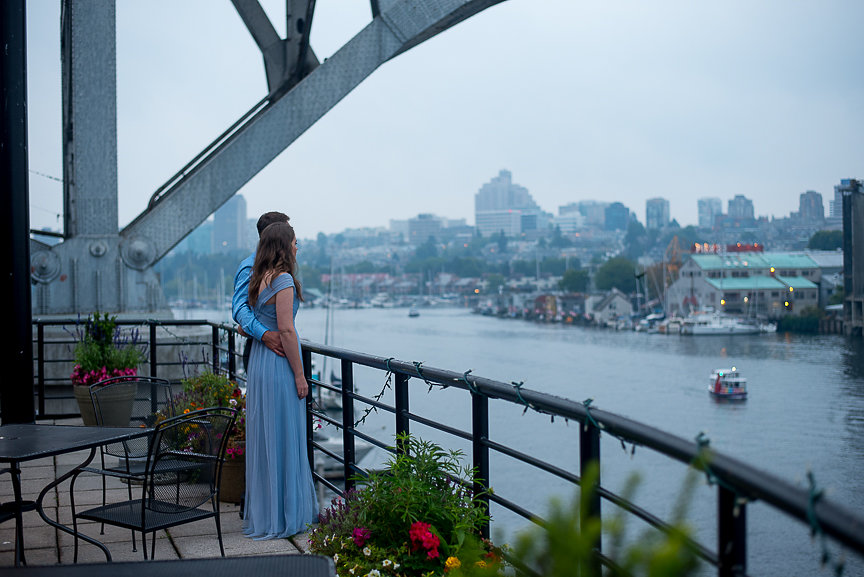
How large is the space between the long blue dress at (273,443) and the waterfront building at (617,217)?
153 meters

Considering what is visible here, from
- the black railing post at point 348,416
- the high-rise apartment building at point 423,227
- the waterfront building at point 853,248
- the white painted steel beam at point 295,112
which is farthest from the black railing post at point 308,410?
the high-rise apartment building at point 423,227

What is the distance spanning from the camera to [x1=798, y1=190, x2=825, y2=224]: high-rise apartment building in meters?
82.2

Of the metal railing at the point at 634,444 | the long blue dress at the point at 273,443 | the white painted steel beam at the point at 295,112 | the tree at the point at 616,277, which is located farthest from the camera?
the tree at the point at 616,277

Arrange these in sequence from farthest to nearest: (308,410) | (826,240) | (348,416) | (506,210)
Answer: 1. (506,210)
2. (826,240)
3. (308,410)
4. (348,416)

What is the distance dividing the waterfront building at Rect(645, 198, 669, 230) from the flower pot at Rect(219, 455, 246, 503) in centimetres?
13814

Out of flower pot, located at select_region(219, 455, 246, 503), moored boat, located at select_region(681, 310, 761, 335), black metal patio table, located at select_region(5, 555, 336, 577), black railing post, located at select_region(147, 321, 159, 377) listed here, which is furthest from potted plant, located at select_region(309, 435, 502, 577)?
moored boat, located at select_region(681, 310, 761, 335)

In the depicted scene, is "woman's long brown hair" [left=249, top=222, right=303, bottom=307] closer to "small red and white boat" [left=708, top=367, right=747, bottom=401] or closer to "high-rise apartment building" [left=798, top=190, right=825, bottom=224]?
"small red and white boat" [left=708, top=367, right=747, bottom=401]

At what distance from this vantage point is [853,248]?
2984 cm

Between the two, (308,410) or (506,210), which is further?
(506,210)

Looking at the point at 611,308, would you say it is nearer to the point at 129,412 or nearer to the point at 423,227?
the point at 423,227

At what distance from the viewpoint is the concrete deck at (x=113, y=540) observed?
388cm

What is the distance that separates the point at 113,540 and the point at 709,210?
132m

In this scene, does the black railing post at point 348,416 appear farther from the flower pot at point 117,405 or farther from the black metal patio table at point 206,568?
the flower pot at point 117,405

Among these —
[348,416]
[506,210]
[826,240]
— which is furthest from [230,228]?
[506,210]
